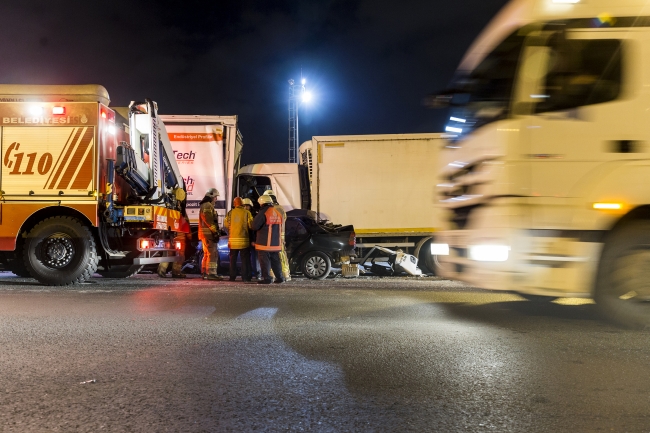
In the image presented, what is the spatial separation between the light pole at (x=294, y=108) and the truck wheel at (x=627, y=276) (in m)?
19.8

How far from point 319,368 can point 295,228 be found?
26.3ft

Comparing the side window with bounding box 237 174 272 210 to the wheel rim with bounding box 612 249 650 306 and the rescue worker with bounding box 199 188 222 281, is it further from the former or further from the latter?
the wheel rim with bounding box 612 249 650 306

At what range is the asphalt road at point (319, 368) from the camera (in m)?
2.89

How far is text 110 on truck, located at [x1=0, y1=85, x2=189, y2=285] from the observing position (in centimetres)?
893

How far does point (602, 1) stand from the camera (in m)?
4.71

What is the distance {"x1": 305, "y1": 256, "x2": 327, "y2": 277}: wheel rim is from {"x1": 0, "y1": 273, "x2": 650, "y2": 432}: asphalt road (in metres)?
4.81

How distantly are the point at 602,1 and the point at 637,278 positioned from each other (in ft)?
8.01

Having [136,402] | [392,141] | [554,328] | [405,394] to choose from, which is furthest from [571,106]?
[392,141]

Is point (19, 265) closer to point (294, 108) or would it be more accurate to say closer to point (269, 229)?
point (269, 229)

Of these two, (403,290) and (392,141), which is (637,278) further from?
(392,141)

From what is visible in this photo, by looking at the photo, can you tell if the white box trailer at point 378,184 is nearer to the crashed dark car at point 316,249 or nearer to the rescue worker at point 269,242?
the crashed dark car at point 316,249

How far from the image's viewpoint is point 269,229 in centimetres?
958

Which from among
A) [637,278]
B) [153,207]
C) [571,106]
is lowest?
[637,278]

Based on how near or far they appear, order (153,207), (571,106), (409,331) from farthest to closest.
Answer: (153,207) < (409,331) < (571,106)
